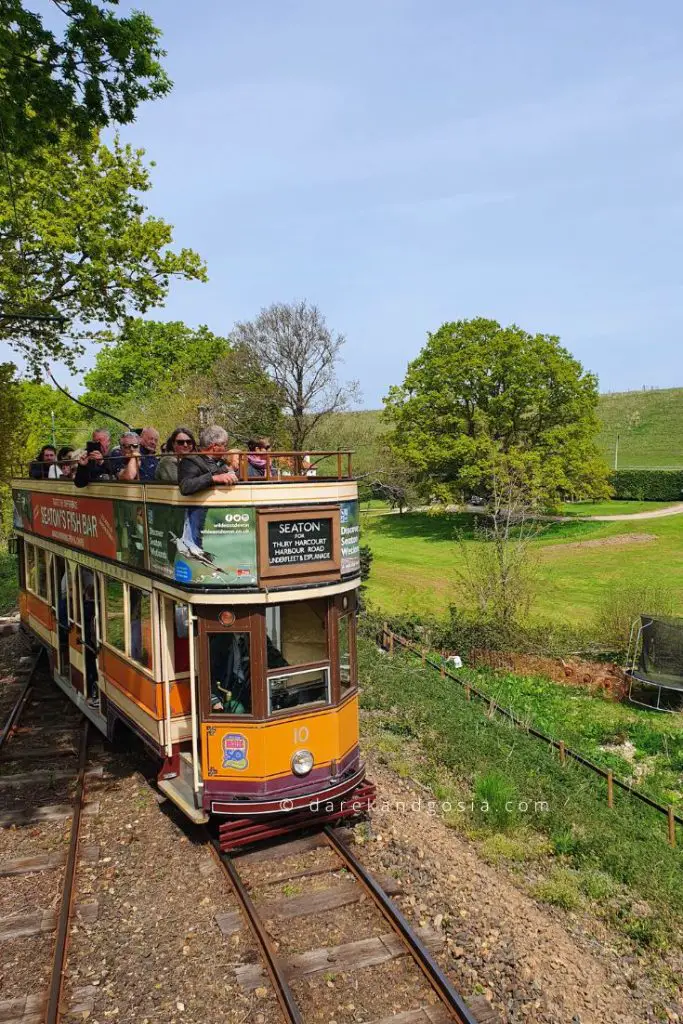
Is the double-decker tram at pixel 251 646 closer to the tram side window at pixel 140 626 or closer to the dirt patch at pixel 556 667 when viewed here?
the tram side window at pixel 140 626

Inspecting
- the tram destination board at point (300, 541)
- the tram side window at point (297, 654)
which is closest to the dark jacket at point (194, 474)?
the tram destination board at point (300, 541)

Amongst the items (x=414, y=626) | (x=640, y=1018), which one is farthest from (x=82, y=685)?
(x=414, y=626)

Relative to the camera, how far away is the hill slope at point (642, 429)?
2689 inches

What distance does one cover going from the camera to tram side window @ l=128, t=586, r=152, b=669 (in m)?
8.93

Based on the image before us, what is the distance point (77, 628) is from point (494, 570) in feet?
43.2

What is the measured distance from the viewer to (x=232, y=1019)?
583 cm

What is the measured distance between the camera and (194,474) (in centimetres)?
764

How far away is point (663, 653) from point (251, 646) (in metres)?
13.2

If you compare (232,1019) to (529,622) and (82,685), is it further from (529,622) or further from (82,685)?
(529,622)

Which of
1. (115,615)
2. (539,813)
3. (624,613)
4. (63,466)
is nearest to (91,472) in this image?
(115,615)

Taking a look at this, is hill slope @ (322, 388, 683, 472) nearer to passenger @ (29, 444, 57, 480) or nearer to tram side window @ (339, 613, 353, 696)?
passenger @ (29, 444, 57, 480)

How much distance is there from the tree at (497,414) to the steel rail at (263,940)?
36.0 m

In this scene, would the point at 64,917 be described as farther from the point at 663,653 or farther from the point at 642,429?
the point at 642,429

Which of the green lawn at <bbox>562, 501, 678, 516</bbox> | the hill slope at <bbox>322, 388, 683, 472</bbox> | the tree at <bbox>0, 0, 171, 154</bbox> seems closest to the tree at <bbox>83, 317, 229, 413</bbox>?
the hill slope at <bbox>322, 388, 683, 472</bbox>
